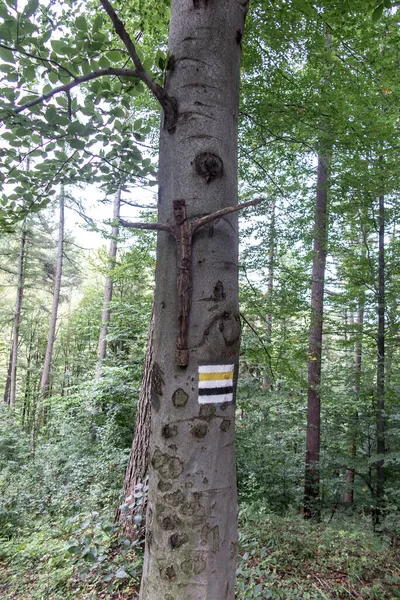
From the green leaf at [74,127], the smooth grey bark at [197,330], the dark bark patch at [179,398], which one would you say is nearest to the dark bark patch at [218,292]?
the smooth grey bark at [197,330]

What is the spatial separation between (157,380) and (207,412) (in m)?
0.18

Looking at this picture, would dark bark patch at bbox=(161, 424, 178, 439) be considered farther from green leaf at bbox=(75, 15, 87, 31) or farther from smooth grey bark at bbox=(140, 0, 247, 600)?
green leaf at bbox=(75, 15, 87, 31)

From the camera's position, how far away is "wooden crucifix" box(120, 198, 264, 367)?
40.6 inches

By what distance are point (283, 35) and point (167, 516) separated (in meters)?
3.67

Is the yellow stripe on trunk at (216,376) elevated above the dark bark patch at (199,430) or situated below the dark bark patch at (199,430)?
above

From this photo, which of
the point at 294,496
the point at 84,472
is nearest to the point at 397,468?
the point at 294,496

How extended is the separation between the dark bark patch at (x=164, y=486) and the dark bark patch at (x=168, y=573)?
196 mm

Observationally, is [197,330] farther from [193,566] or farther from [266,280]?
[266,280]

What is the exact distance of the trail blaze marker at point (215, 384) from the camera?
3.39 ft

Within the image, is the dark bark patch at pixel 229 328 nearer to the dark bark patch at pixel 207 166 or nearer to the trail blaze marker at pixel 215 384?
the trail blaze marker at pixel 215 384

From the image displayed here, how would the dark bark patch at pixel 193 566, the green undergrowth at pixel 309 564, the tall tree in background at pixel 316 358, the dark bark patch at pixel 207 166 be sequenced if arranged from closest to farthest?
the dark bark patch at pixel 193 566, the dark bark patch at pixel 207 166, the green undergrowth at pixel 309 564, the tall tree in background at pixel 316 358

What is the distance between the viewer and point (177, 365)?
1042mm

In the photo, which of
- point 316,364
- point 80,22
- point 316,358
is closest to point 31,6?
point 80,22

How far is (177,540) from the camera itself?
1.00m
